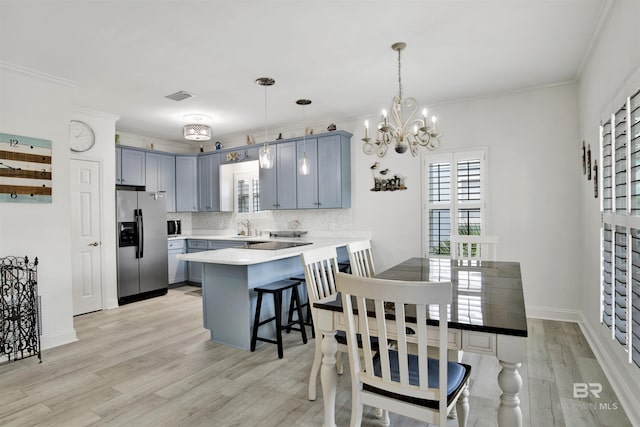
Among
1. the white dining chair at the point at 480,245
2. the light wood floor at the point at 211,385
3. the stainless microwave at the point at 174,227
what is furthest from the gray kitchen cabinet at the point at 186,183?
the white dining chair at the point at 480,245

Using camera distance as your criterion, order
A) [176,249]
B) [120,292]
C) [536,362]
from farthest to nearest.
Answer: [176,249] < [120,292] < [536,362]

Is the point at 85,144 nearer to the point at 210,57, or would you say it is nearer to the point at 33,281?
the point at 33,281

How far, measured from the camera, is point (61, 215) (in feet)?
11.4

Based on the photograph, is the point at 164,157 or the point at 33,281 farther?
the point at 164,157

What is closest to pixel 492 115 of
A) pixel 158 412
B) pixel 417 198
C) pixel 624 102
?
pixel 417 198

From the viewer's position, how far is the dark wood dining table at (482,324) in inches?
56.3

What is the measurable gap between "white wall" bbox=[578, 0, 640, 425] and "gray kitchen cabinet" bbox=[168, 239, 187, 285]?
5531mm

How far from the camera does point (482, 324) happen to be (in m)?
1.45

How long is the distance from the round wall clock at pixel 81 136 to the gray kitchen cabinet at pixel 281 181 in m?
2.35

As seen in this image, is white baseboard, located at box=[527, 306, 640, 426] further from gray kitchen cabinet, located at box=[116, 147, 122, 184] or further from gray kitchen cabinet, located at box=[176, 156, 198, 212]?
gray kitchen cabinet, located at box=[116, 147, 122, 184]

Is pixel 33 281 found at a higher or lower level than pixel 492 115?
lower

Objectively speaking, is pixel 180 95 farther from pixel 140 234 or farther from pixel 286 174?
pixel 140 234

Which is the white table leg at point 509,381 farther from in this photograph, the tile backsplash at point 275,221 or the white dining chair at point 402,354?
the tile backsplash at point 275,221

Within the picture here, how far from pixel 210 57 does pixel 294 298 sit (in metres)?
2.34
